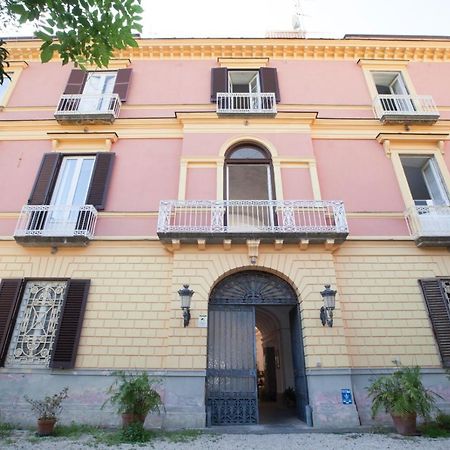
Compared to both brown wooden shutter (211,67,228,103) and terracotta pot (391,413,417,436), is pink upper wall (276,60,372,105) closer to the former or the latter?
brown wooden shutter (211,67,228,103)

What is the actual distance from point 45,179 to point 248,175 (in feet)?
20.3

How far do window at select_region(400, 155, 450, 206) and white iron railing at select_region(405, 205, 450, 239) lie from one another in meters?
0.66

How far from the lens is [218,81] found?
38.3ft

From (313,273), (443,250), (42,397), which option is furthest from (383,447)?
(42,397)

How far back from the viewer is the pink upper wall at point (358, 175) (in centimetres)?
942

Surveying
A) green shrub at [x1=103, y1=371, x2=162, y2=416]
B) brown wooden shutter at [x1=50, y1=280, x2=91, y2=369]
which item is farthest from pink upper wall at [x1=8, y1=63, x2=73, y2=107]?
green shrub at [x1=103, y1=371, x2=162, y2=416]

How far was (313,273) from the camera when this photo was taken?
27.0ft

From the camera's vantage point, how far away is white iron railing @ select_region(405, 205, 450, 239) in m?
8.70

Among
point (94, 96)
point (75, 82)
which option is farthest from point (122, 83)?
point (75, 82)

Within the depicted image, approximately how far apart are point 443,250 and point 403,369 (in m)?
3.65

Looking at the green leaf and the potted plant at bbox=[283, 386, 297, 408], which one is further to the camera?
the potted plant at bbox=[283, 386, 297, 408]

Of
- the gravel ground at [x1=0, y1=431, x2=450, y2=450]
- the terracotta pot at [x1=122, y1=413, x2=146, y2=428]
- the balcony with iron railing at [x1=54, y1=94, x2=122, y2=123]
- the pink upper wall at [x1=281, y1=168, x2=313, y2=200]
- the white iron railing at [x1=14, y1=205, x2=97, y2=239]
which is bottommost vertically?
the gravel ground at [x1=0, y1=431, x2=450, y2=450]

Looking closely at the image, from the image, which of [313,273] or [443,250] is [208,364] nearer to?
[313,273]

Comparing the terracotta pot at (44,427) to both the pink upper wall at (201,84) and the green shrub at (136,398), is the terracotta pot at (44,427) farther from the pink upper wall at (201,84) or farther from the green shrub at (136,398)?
the pink upper wall at (201,84)
